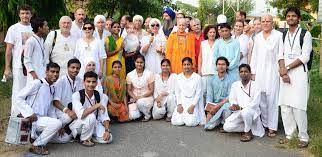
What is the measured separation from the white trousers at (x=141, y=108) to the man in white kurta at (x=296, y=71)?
2338 mm

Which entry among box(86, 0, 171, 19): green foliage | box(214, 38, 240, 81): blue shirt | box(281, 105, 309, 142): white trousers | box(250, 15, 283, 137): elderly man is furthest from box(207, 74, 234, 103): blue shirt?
box(86, 0, 171, 19): green foliage

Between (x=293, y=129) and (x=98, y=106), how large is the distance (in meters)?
2.84

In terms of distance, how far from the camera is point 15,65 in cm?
630

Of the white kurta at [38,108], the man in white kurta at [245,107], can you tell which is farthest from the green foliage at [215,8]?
the white kurta at [38,108]

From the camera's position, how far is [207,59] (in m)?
7.23

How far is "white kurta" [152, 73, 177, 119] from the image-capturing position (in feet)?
23.7

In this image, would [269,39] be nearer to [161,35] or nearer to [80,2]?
[161,35]

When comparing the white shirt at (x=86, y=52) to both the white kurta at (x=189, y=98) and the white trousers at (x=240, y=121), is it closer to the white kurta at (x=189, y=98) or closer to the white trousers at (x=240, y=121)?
the white kurta at (x=189, y=98)

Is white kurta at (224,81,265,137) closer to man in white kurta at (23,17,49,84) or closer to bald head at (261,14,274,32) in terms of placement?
bald head at (261,14,274,32)

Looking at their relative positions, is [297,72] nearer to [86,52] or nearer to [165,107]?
[165,107]

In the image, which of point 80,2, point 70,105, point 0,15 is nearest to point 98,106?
point 70,105

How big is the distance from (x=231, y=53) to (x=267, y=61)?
77 centimetres

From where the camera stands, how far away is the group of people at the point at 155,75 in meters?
5.77

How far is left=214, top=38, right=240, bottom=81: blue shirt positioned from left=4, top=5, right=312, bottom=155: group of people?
0.05ft
